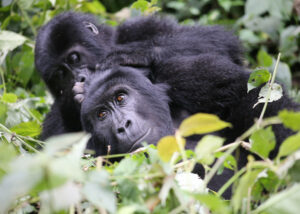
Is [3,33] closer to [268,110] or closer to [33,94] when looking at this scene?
[33,94]

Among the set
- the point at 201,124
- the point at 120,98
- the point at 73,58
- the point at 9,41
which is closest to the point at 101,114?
the point at 120,98

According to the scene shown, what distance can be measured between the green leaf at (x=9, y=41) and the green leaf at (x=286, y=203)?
11.7 ft

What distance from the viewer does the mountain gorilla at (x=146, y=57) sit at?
3672 mm

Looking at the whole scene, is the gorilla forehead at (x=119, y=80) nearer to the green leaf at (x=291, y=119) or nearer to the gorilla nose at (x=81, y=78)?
the gorilla nose at (x=81, y=78)

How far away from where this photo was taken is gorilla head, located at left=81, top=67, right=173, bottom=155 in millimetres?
3290

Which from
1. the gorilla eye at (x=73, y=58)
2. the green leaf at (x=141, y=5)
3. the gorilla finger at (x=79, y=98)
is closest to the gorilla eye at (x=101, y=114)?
the gorilla finger at (x=79, y=98)

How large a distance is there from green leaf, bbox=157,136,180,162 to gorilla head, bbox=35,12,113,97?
2.74 metres

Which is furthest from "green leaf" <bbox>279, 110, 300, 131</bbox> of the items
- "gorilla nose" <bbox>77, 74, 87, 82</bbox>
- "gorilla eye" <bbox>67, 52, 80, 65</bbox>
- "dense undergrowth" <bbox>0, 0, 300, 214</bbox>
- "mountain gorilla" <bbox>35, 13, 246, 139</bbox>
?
"gorilla eye" <bbox>67, 52, 80, 65</bbox>

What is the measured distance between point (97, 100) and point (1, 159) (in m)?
2.14

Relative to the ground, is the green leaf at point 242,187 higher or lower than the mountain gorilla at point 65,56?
higher

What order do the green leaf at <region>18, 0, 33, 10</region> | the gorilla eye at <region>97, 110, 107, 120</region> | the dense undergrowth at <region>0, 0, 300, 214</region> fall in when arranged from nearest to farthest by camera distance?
the dense undergrowth at <region>0, 0, 300, 214</region>
the gorilla eye at <region>97, 110, 107, 120</region>
the green leaf at <region>18, 0, 33, 10</region>

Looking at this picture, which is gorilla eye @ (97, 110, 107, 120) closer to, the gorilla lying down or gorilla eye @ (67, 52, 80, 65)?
the gorilla lying down

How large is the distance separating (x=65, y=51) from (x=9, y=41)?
26.1 inches

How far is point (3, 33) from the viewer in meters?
4.68
